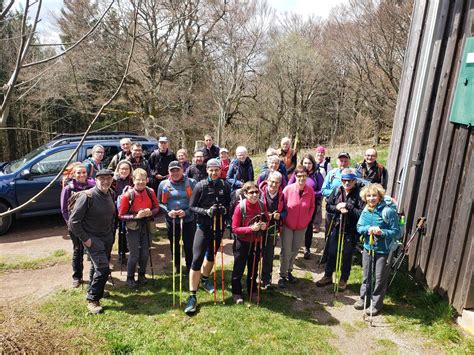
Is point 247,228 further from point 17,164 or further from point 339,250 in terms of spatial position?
point 17,164

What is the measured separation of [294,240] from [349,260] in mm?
879

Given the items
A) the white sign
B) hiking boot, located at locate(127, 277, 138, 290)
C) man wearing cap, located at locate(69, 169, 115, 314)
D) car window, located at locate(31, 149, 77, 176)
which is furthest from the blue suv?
the white sign

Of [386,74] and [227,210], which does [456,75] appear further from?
[386,74]

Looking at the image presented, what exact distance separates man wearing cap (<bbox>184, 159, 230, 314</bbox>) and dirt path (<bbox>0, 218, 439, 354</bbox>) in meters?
1.45

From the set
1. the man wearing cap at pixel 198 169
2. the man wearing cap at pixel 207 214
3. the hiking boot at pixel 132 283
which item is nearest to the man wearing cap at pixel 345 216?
the man wearing cap at pixel 207 214

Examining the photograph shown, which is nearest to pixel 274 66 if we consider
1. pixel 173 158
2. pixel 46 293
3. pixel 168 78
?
pixel 168 78

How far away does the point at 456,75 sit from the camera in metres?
4.69

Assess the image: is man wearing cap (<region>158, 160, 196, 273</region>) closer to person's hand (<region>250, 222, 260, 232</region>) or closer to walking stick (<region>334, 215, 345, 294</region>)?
person's hand (<region>250, 222, 260, 232</region>)

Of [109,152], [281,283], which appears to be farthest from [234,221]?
[109,152]

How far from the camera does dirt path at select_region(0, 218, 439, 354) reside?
4.13m

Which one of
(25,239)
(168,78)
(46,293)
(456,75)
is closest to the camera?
(456,75)

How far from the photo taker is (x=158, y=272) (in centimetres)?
588

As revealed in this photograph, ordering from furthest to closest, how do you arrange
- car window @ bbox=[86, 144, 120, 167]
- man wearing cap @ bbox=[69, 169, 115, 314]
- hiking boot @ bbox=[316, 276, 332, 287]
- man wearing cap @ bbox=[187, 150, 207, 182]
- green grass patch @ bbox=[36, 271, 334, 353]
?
1. car window @ bbox=[86, 144, 120, 167]
2. man wearing cap @ bbox=[187, 150, 207, 182]
3. hiking boot @ bbox=[316, 276, 332, 287]
4. man wearing cap @ bbox=[69, 169, 115, 314]
5. green grass patch @ bbox=[36, 271, 334, 353]

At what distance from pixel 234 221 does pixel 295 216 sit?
1.11 meters
